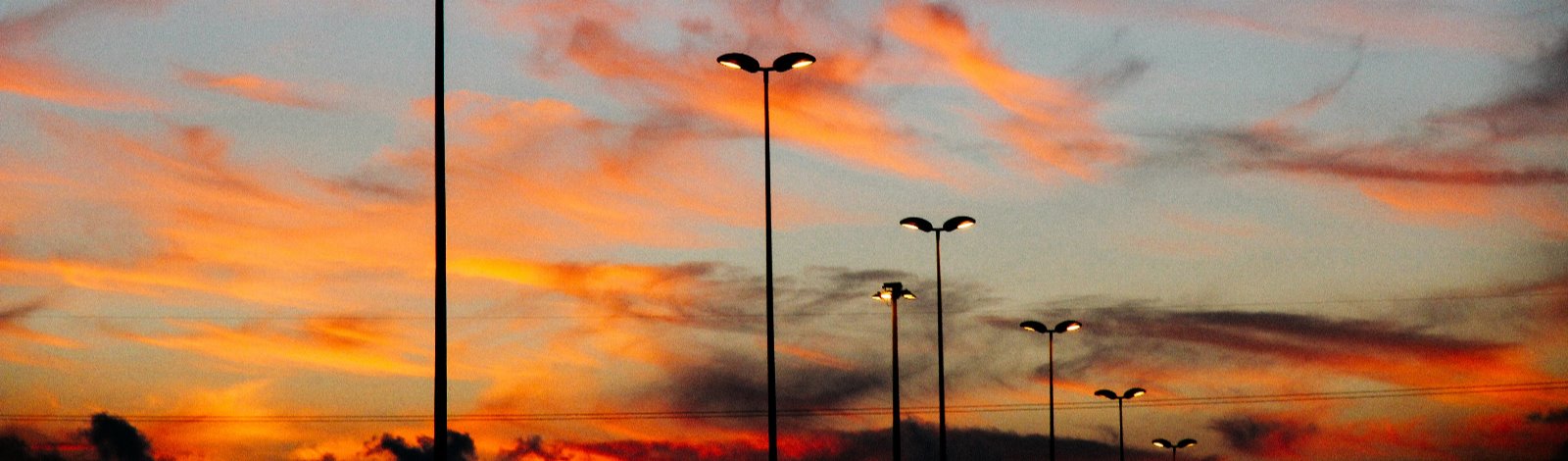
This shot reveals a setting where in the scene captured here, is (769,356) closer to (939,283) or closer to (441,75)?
(441,75)

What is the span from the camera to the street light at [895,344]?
52.4 m

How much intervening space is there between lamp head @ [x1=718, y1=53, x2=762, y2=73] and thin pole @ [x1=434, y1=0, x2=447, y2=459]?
10.9 metres

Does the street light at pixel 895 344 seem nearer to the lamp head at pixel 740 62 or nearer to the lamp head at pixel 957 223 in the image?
the lamp head at pixel 957 223

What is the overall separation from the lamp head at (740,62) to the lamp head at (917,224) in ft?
62.2

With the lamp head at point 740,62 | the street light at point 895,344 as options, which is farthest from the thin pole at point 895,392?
the lamp head at point 740,62

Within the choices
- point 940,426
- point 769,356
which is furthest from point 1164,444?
point 769,356

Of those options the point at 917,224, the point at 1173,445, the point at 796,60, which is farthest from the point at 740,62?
the point at 1173,445

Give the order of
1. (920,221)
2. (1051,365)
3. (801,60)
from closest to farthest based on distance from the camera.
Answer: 1. (801,60)
2. (920,221)
3. (1051,365)

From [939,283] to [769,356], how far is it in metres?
20.4

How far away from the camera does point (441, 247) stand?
87.2 feet

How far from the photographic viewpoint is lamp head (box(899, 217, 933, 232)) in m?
56.7

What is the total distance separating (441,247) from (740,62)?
500 inches

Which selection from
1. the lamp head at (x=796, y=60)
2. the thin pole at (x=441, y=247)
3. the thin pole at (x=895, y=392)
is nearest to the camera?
the thin pole at (x=441, y=247)

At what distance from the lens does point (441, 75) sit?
89.8 feet
